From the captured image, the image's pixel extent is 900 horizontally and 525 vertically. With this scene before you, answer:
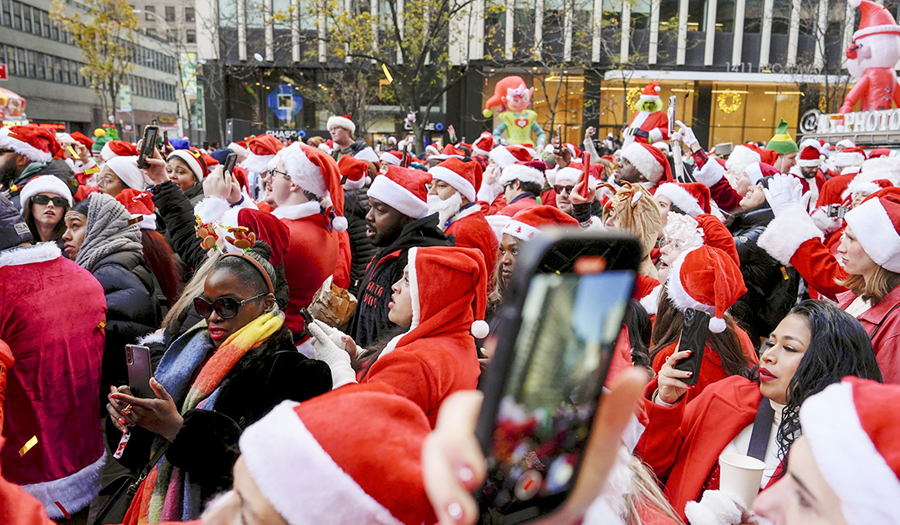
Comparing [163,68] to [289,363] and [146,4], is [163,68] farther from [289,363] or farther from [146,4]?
[289,363]

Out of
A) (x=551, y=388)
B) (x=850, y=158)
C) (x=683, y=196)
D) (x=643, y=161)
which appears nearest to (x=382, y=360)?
(x=551, y=388)

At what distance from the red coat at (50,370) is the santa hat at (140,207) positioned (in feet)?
4.31

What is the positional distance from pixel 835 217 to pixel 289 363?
195 inches

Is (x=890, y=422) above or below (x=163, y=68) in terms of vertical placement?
below

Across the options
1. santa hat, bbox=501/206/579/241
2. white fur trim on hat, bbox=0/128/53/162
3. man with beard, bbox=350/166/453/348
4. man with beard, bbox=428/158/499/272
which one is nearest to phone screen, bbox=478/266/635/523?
man with beard, bbox=350/166/453/348

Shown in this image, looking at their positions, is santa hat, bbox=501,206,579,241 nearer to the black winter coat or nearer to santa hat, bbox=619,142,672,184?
the black winter coat

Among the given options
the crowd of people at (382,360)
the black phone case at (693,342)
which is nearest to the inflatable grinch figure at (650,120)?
the crowd of people at (382,360)

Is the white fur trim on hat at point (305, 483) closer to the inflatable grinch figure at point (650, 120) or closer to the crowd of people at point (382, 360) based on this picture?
the crowd of people at point (382, 360)

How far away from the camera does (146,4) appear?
A: 236 ft

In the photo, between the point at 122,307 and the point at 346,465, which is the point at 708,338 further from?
the point at 122,307

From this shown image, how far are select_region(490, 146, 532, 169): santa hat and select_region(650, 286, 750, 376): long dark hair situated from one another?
5.89 meters

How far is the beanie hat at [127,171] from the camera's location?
6.16 m

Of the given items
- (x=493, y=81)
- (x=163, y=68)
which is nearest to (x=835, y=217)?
(x=493, y=81)

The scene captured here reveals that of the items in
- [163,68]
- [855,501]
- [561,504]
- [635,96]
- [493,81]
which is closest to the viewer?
[561,504]
